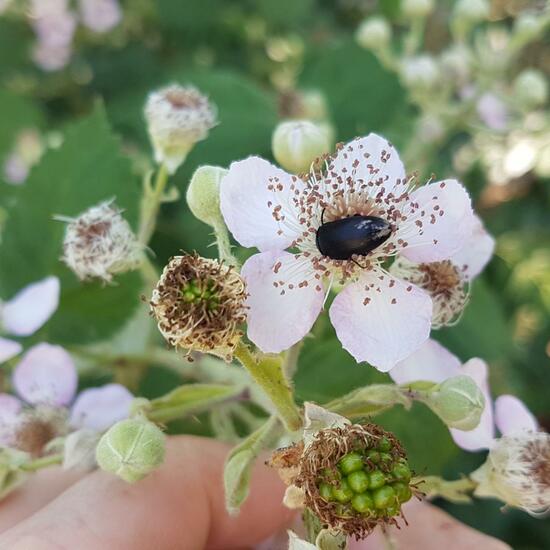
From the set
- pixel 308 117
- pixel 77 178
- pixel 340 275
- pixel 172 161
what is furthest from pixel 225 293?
pixel 308 117

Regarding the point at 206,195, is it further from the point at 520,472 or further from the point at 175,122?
the point at 520,472

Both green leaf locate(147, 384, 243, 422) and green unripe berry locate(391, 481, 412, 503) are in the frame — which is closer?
green unripe berry locate(391, 481, 412, 503)

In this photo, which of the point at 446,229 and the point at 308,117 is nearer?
the point at 446,229

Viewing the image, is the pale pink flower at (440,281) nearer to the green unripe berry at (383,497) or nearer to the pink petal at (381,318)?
the pink petal at (381,318)

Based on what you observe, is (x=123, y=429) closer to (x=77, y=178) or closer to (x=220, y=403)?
(x=220, y=403)

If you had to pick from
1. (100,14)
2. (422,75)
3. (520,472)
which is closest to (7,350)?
(520,472)

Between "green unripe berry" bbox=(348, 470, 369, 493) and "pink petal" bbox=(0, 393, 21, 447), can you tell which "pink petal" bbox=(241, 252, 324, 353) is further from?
"pink petal" bbox=(0, 393, 21, 447)

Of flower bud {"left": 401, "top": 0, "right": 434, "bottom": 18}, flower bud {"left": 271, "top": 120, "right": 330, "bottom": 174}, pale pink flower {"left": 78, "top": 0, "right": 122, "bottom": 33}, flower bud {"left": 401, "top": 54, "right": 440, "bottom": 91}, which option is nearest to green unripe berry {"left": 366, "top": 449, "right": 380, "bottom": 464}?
flower bud {"left": 271, "top": 120, "right": 330, "bottom": 174}
